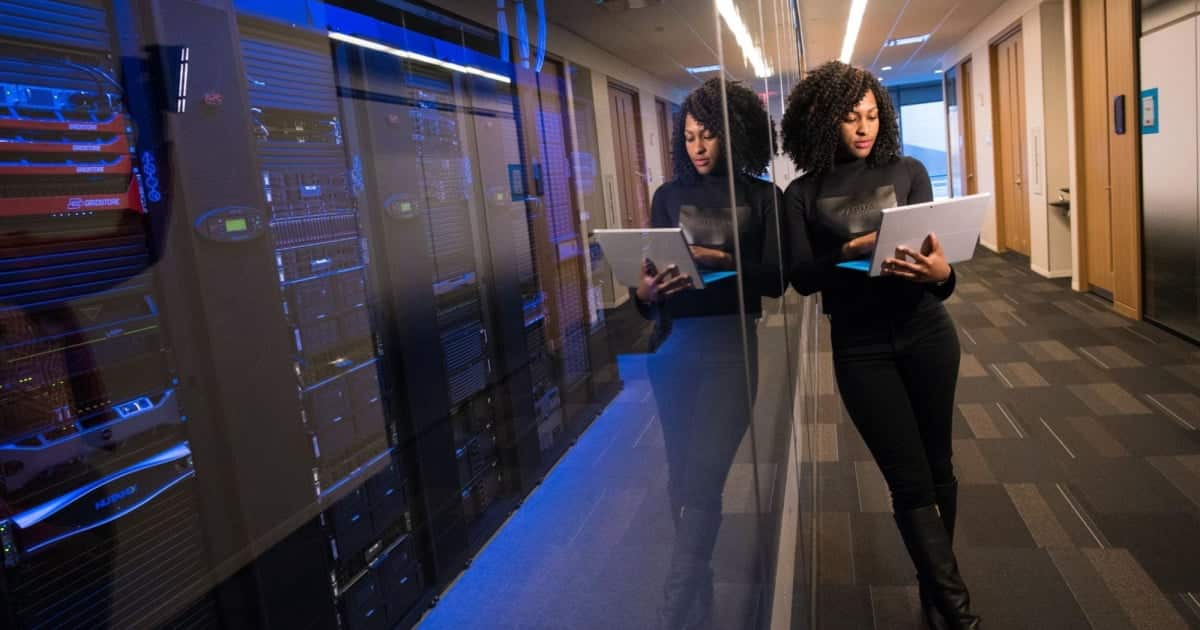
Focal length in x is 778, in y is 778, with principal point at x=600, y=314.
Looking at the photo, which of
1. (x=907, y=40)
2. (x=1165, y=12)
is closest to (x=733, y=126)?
(x=1165, y=12)

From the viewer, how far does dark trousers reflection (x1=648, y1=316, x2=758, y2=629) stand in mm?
657

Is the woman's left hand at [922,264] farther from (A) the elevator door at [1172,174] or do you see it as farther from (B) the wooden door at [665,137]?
(A) the elevator door at [1172,174]

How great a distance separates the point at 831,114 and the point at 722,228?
90 centimetres

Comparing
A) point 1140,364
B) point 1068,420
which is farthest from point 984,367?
point 1068,420

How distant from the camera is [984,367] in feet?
13.3

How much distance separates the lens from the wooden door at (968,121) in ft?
30.6

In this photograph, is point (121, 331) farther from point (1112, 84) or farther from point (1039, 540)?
point (1112, 84)

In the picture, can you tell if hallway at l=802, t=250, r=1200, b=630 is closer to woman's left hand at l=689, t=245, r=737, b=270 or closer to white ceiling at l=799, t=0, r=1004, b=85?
woman's left hand at l=689, t=245, r=737, b=270

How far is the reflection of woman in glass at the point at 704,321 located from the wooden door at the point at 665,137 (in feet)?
0.05

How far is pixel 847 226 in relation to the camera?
173cm

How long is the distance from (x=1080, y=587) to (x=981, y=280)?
5395mm

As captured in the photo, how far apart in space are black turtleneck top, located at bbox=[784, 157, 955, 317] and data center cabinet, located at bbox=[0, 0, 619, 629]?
1306mm

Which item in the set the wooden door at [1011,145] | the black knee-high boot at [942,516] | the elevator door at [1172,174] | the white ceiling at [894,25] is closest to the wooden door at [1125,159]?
the elevator door at [1172,174]

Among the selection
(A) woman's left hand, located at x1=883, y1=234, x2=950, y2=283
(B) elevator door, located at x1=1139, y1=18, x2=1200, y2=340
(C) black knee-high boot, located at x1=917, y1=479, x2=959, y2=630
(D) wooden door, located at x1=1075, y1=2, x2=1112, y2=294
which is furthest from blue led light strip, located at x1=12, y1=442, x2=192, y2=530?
(D) wooden door, located at x1=1075, y1=2, x2=1112, y2=294
